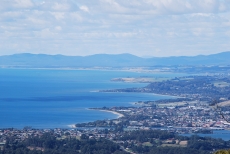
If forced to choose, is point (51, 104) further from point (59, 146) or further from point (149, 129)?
point (59, 146)

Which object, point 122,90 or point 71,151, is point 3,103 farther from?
point 71,151

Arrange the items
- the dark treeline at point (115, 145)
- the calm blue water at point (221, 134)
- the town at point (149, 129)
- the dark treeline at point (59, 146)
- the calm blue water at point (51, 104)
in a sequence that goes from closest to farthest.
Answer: the dark treeline at point (59, 146)
the dark treeline at point (115, 145)
the town at point (149, 129)
the calm blue water at point (221, 134)
the calm blue water at point (51, 104)

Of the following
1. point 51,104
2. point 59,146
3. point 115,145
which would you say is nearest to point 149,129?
point 115,145

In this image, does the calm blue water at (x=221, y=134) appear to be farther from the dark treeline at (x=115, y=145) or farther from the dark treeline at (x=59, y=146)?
the dark treeline at (x=59, y=146)

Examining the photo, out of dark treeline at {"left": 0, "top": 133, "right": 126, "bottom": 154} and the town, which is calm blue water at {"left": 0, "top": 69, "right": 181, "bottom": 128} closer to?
the town

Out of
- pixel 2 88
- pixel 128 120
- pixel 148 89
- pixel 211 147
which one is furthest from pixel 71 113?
pixel 2 88

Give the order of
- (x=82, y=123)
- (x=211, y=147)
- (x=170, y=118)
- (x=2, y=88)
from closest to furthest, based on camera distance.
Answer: (x=211, y=147), (x=82, y=123), (x=170, y=118), (x=2, y=88)

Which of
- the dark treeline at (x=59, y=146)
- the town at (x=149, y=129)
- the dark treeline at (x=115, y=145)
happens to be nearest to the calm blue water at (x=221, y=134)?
the town at (x=149, y=129)

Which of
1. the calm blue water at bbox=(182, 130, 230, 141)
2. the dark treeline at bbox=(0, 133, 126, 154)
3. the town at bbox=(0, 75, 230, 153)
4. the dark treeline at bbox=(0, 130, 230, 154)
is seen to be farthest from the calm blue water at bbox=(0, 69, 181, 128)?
the dark treeline at bbox=(0, 133, 126, 154)

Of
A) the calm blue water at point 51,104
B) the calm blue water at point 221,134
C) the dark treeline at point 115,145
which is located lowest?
the calm blue water at point 221,134

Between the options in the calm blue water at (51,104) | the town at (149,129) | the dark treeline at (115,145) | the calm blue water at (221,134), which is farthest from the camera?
the calm blue water at (51,104)

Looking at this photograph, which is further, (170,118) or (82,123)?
(170,118)
